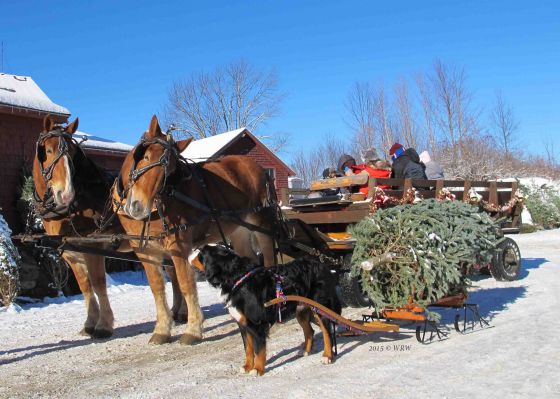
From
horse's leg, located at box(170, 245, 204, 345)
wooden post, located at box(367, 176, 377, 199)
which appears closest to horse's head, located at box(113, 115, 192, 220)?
horse's leg, located at box(170, 245, 204, 345)

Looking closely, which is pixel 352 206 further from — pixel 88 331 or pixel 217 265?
pixel 88 331

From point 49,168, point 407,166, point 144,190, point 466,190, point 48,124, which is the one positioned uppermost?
point 48,124

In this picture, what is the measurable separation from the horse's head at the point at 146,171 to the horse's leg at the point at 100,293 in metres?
1.50

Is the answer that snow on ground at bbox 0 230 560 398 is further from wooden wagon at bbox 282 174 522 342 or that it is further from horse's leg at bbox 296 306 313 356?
wooden wagon at bbox 282 174 522 342

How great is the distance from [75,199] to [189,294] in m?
1.85

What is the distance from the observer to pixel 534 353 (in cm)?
478

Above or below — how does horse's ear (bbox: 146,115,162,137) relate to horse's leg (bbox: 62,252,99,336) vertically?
above

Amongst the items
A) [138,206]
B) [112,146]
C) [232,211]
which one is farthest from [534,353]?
[112,146]

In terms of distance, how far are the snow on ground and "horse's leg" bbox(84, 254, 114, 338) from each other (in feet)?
0.69

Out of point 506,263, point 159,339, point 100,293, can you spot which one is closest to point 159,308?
point 159,339

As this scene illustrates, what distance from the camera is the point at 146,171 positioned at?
5.44 meters

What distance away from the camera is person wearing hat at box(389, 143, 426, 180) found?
26.7 feet

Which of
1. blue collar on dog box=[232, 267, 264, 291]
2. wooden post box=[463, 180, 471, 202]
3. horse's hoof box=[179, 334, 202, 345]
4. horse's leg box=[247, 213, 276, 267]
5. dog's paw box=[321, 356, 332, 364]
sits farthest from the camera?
wooden post box=[463, 180, 471, 202]

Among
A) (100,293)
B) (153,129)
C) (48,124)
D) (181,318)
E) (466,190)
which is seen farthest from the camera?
(466,190)
